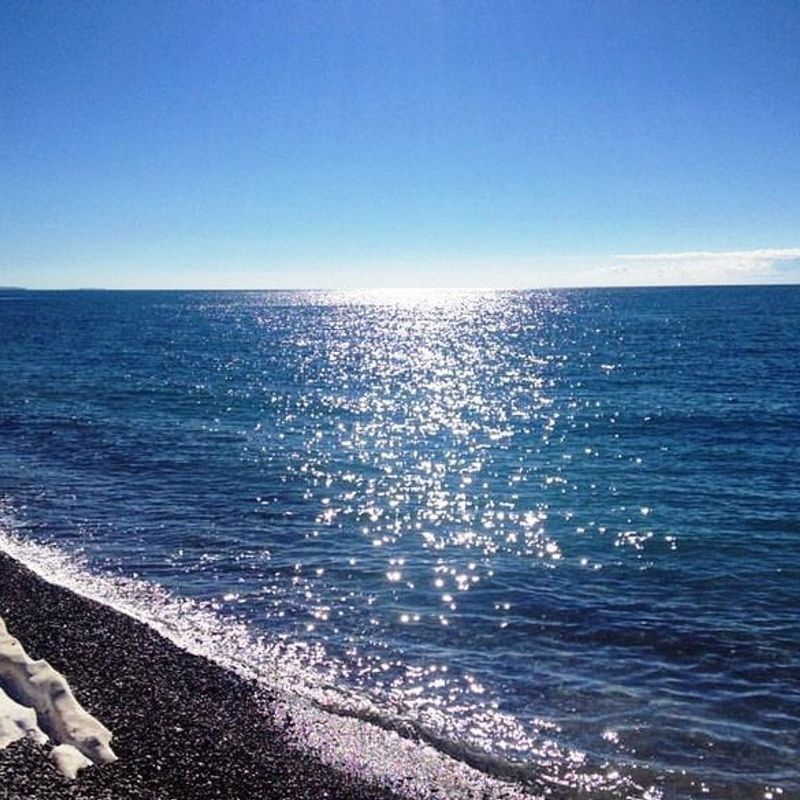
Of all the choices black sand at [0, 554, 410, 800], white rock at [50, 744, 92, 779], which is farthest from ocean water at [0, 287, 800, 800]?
white rock at [50, 744, 92, 779]

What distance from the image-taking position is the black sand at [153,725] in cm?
933

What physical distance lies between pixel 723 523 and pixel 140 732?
60.4 feet

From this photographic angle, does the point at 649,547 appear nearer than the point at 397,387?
Yes

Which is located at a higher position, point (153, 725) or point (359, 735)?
point (153, 725)

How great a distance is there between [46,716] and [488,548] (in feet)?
45.0

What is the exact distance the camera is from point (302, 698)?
13.4 meters

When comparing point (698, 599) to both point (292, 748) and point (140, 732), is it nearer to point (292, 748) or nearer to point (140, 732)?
point (292, 748)

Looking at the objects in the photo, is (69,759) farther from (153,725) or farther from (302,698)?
(302,698)

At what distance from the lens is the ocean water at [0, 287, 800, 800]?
12820mm

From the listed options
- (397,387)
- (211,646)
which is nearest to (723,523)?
(211,646)

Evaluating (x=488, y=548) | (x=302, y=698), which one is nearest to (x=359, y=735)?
(x=302, y=698)

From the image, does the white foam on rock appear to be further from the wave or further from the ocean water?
the ocean water

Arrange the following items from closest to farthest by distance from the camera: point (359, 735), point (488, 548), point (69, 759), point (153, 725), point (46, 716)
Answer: point (69, 759)
point (46, 716)
point (153, 725)
point (359, 735)
point (488, 548)

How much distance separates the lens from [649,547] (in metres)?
21.4
